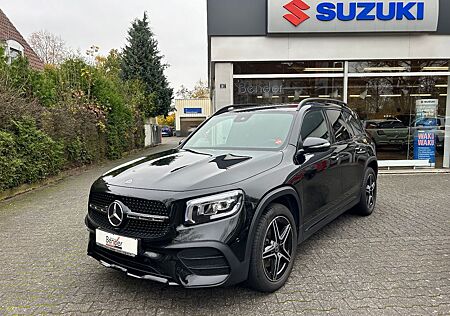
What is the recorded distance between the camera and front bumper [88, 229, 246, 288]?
2.57 m

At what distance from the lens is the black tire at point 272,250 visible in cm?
284

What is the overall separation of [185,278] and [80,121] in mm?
9598

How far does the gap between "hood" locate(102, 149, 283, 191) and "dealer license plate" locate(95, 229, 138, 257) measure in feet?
1.40

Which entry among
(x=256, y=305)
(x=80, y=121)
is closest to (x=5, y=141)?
(x=80, y=121)

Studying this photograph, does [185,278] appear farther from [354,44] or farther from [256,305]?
[354,44]

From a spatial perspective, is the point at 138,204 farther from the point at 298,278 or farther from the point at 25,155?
the point at 25,155

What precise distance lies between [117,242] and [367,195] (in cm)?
402

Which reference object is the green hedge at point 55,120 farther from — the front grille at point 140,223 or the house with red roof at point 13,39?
the house with red roof at point 13,39

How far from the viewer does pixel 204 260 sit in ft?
8.50

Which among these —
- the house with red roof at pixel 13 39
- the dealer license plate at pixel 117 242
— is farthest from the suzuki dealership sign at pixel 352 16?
the house with red roof at pixel 13 39

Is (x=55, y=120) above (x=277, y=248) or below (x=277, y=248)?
above

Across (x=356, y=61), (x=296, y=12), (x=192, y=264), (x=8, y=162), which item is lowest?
(x=192, y=264)

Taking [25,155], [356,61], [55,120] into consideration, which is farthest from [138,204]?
[356,61]

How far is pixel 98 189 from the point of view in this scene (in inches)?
123
